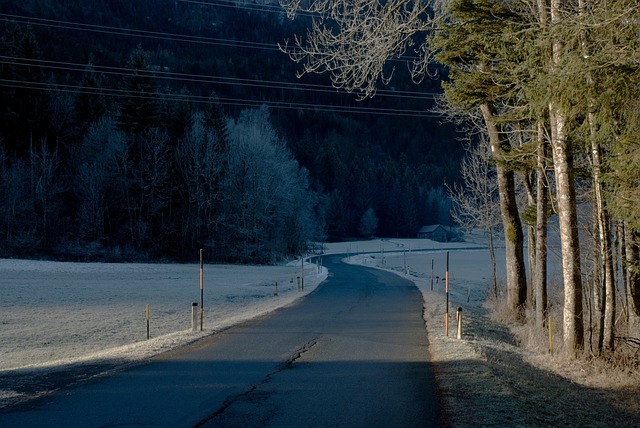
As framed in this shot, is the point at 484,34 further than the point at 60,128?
No

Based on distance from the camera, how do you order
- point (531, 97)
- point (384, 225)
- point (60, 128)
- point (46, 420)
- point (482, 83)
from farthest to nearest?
point (384, 225) → point (60, 128) → point (482, 83) → point (531, 97) → point (46, 420)

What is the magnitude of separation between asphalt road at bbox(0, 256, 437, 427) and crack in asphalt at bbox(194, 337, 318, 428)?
0.01 meters

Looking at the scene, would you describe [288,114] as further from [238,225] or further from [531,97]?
[531,97]

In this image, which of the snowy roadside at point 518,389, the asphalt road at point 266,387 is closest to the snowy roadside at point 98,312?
the asphalt road at point 266,387

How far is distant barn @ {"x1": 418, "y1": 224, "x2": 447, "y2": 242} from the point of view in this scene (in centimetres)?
13010

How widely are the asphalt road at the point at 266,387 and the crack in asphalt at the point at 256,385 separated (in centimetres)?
1

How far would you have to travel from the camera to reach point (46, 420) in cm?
650

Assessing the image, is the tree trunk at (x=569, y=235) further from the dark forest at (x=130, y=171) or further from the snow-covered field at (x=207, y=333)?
the dark forest at (x=130, y=171)

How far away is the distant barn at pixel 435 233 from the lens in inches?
5122

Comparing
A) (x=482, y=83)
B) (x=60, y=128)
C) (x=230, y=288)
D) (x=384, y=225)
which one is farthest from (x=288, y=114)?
(x=482, y=83)

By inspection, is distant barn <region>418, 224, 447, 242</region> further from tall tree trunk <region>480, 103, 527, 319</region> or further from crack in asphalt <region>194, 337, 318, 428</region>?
crack in asphalt <region>194, 337, 318, 428</region>

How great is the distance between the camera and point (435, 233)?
13088 centimetres

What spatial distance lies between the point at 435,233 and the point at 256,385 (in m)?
126

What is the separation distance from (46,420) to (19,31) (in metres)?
62.0
